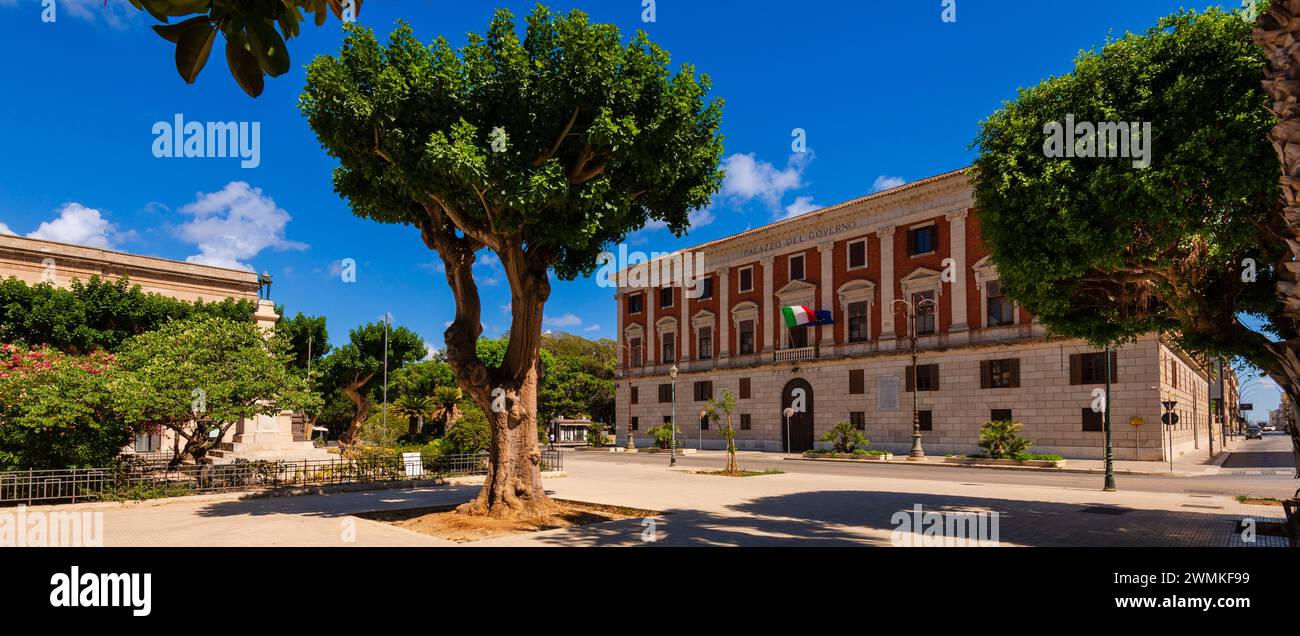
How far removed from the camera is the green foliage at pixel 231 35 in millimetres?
2113

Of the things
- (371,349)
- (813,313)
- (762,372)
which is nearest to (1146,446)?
(813,313)

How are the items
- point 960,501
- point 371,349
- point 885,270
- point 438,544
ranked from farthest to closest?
point 371,349 < point 885,270 < point 960,501 < point 438,544

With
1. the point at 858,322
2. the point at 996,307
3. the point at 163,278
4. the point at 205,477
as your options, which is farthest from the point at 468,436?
the point at 996,307

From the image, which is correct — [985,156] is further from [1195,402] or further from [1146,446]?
[1195,402]

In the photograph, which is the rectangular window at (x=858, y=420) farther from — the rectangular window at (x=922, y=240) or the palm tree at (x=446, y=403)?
the palm tree at (x=446, y=403)

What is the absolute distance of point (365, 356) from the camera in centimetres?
5000

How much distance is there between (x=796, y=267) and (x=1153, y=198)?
1433 inches

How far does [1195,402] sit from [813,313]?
29268 millimetres

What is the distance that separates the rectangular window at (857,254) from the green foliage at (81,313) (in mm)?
35422

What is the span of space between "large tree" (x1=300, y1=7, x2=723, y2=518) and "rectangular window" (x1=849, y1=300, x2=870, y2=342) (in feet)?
102

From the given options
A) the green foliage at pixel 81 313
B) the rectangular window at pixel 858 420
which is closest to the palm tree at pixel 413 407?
the green foliage at pixel 81 313

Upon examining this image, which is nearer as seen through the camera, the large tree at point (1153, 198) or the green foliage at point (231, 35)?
the green foliage at point (231, 35)

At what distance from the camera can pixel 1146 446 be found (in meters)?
31.3
